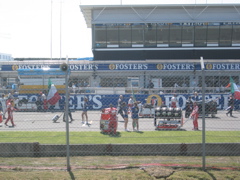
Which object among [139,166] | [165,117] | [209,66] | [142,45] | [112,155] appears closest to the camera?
[139,166]

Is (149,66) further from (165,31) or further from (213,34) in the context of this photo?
(213,34)

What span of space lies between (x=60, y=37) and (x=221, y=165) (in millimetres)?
43838

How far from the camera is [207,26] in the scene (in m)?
32.8

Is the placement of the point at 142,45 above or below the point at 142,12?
below

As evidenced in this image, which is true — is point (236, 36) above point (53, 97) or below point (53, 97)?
above

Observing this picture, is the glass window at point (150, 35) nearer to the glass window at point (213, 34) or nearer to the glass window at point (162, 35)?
the glass window at point (162, 35)

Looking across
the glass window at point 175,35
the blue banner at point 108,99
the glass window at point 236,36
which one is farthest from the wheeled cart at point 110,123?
the glass window at point 236,36

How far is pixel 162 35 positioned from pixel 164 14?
2478 mm

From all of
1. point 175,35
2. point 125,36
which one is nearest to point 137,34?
point 125,36

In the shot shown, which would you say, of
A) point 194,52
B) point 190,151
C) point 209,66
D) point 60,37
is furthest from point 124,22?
point 190,151

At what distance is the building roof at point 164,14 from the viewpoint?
32.6 meters

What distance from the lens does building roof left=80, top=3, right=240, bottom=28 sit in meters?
32.6

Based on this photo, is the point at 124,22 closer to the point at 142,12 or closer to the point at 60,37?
the point at 142,12

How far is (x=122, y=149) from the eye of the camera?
827 centimetres
